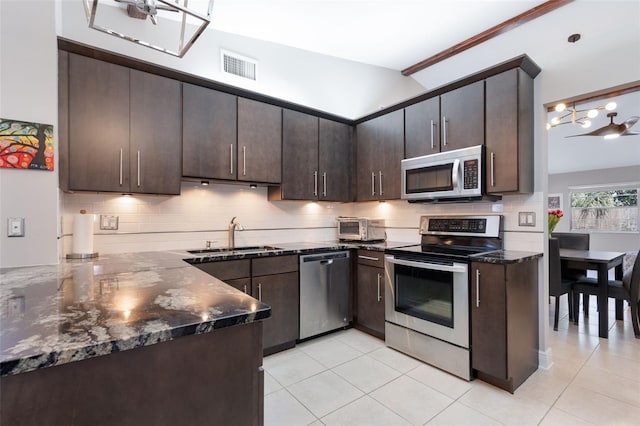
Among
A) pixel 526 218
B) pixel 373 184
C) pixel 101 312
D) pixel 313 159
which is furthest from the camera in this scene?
pixel 373 184

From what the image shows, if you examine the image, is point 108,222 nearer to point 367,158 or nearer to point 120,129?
point 120,129

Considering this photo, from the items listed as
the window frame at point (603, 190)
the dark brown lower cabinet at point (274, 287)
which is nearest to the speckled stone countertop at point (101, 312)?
the dark brown lower cabinet at point (274, 287)

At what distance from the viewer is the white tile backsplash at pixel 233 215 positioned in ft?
7.91

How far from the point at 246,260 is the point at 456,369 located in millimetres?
1840

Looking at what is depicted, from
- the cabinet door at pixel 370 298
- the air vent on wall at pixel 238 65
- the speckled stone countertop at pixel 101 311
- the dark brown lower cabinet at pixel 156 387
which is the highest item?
the air vent on wall at pixel 238 65

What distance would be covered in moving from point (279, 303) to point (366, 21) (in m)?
2.76

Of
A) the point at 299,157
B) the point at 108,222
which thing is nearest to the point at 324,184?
the point at 299,157

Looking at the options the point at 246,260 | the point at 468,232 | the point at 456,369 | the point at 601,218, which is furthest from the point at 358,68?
the point at 601,218

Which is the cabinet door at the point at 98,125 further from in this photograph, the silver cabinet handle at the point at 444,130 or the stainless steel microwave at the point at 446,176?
the silver cabinet handle at the point at 444,130

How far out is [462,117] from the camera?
2.60 meters

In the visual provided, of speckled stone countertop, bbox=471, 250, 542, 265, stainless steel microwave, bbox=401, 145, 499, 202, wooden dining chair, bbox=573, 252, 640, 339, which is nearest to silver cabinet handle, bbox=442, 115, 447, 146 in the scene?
stainless steel microwave, bbox=401, 145, 499, 202

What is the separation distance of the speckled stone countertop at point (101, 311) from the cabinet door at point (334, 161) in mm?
2099

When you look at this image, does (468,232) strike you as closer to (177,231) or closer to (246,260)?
(246,260)

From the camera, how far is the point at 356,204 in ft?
13.0
